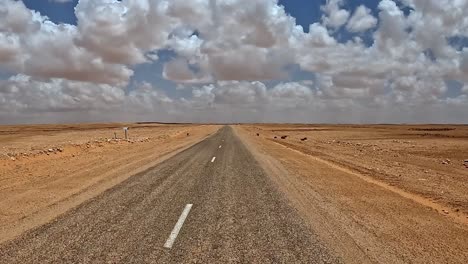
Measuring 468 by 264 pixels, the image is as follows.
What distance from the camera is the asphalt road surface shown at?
552cm

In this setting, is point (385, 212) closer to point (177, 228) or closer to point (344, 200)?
point (344, 200)

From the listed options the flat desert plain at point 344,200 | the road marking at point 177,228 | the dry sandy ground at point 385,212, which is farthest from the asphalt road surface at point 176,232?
the dry sandy ground at point 385,212

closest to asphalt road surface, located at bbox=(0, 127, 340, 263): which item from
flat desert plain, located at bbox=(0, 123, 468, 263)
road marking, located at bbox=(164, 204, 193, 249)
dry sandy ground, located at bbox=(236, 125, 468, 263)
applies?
road marking, located at bbox=(164, 204, 193, 249)

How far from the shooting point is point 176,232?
6.62 meters

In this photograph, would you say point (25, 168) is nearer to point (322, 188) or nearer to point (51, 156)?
point (51, 156)

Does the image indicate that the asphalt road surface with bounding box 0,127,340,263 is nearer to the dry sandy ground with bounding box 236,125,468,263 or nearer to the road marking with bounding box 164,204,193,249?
the road marking with bounding box 164,204,193,249

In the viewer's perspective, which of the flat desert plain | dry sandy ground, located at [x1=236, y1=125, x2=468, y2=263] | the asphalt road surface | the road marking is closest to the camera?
the asphalt road surface

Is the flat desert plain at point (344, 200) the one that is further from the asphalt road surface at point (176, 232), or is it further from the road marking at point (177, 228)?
the road marking at point (177, 228)

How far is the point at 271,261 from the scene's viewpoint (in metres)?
5.37

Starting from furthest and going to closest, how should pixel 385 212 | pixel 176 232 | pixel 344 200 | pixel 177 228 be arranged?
pixel 344 200 → pixel 385 212 → pixel 177 228 → pixel 176 232

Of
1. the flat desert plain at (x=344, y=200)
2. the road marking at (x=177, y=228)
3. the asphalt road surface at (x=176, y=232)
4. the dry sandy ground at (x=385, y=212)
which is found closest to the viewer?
the asphalt road surface at (x=176, y=232)

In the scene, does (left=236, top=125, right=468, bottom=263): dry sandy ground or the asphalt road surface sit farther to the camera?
(left=236, top=125, right=468, bottom=263): dry sandy ground

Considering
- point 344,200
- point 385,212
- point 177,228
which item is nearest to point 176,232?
point 177,228

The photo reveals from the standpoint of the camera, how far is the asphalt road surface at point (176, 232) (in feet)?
18.1
